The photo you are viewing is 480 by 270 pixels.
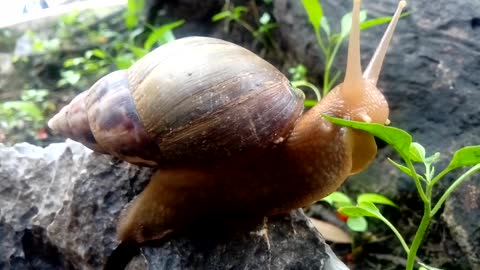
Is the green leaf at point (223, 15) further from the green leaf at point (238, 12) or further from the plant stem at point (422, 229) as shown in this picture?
the plant stem at point (422, 229)

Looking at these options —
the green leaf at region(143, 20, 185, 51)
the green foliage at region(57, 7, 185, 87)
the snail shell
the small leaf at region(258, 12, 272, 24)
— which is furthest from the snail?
the small leaf at region(258, 12, 272, 24)

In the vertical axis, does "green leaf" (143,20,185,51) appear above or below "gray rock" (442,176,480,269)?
above

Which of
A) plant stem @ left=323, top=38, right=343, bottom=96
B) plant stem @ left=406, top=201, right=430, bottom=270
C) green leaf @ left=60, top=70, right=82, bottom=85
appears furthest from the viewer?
green leaf @ left=60, top=70, right=82, bottom=85

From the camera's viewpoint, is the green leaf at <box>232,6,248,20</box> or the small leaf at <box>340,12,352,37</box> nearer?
the small leaf at <box>340,12,352,37</box>

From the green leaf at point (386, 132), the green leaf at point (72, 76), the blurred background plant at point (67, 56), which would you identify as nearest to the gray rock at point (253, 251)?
the green leaf at point (386, 132)

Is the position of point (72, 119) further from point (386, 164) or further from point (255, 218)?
point (386, 164)

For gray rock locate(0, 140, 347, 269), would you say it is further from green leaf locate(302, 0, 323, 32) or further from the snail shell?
green leaf locate(302, 0, 323, 32)

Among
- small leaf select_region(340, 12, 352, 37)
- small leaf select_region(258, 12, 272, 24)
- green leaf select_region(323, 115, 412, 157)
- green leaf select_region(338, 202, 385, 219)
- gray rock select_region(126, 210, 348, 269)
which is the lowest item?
small leaf select_region(258, 12, 272, 24)

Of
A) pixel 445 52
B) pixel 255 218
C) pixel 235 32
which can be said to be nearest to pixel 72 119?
pixel 255 218

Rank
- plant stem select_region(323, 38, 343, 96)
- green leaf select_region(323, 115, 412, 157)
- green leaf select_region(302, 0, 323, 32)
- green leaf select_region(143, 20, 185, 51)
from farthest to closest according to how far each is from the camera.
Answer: green leaf select_region(143, 20, 185, 51), plant stem select_region(323, 38, 343, 96), green leaf select_region(302, 0, 323, 32), green leaf select_region(323, 115, 412, 157)
